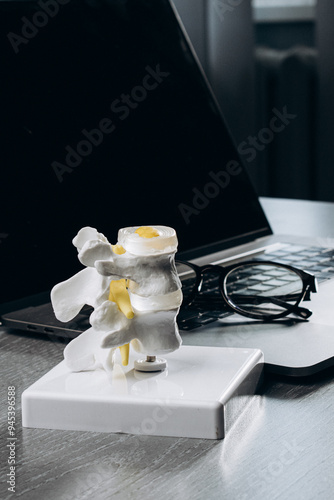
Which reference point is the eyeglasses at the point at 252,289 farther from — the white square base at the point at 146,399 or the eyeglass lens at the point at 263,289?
the white square base at the point at 146,399

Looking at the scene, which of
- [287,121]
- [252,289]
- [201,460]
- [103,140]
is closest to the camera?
[201,460]

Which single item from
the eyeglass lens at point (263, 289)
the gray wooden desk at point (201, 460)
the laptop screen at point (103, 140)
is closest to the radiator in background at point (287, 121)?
the laptop screen at point (103, 140)

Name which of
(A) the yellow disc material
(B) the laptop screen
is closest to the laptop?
(B) the laptop screen

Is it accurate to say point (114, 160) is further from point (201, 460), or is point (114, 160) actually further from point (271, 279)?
point (201, 460)

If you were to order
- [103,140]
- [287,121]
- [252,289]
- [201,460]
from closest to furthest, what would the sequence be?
1. [201,460]
2. [252,289]
3. [103,140]
4. [287,121]

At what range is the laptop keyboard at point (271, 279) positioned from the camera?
69 cm

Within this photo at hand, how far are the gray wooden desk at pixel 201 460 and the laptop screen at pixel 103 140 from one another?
1.03 feet

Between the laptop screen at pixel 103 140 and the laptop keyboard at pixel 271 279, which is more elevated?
the laptop screen at pixel 103 140

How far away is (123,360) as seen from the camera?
0.51 meters

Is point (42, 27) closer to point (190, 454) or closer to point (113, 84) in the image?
point (113, 84)

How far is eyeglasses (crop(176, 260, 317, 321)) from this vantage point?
69 cm

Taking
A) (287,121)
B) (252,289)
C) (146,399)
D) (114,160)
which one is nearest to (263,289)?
(252,289)

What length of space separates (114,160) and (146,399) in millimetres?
511

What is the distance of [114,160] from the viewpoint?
3.05ft
